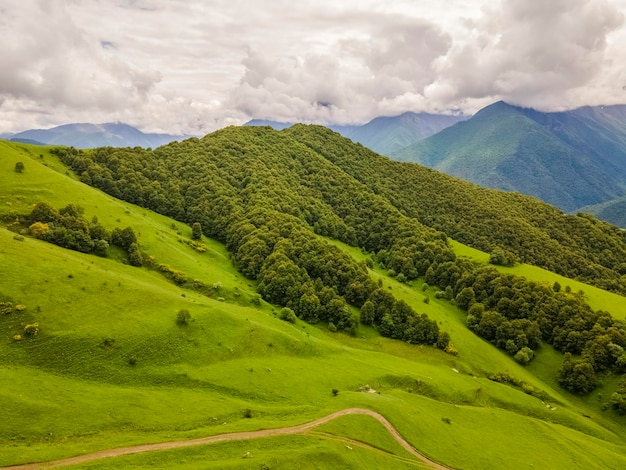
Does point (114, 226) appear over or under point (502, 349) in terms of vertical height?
over

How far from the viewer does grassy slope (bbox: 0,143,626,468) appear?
50.5 m

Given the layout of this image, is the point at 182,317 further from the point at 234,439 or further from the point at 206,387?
the point at 234,439

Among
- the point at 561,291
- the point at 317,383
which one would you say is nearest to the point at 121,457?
the point at 317,383

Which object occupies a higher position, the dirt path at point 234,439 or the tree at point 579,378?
the tree at point 579,378

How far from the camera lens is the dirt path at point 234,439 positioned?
141 feet

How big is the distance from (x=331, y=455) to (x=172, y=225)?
131 meters

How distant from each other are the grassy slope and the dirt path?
1.45 m

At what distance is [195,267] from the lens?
11731 cm

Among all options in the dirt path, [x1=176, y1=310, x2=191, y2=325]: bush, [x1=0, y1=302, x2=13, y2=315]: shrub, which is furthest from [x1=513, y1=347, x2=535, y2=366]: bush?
[x1=0, y1=302, x2=13, y2=315]: shrub

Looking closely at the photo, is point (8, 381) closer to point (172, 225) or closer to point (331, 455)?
point (331, 455)

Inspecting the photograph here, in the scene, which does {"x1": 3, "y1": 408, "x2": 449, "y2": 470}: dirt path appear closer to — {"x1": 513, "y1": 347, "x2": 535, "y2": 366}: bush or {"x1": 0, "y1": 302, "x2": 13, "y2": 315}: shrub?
{"x1": 0, "y1": 302, "x2": 13, "y2": 315}: shrub

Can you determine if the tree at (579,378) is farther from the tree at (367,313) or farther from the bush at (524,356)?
the tree at (367,313)

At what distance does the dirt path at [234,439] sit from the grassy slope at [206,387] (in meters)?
1.45

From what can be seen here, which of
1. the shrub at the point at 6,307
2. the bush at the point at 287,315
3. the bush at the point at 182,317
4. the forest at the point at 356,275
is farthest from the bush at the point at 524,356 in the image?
the shrub at the point at 6,307
